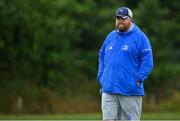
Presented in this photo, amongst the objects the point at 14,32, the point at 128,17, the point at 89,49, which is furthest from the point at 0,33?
the point at 128,17

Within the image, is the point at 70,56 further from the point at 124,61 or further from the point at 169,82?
the point at 124,61

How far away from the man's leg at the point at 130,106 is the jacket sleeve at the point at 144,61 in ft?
0.97

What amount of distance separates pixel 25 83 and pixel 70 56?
473cm

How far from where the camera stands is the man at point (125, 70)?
901 cm

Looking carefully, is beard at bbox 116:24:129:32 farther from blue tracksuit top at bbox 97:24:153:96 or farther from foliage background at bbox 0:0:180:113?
foliage background at bbox 0:0:180:113

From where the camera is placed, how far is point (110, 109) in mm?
9039

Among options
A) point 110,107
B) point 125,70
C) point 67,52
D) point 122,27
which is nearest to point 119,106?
point 110,107

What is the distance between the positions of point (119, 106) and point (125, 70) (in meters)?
0.49

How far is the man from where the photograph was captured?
29.6 feet

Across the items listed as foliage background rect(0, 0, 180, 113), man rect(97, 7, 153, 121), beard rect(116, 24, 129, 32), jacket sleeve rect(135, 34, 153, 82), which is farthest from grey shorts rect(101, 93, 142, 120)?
foliage background rect(0, 0, 180, 113)

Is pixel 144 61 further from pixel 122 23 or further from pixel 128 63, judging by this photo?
pixel 122 23

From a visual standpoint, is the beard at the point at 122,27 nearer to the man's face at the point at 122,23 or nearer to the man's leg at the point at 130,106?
the man's face at the point at 122,23

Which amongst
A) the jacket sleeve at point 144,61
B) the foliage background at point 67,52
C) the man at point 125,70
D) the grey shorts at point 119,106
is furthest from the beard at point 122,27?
the foliage background at point 67,52

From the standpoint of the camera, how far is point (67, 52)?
120 ft
